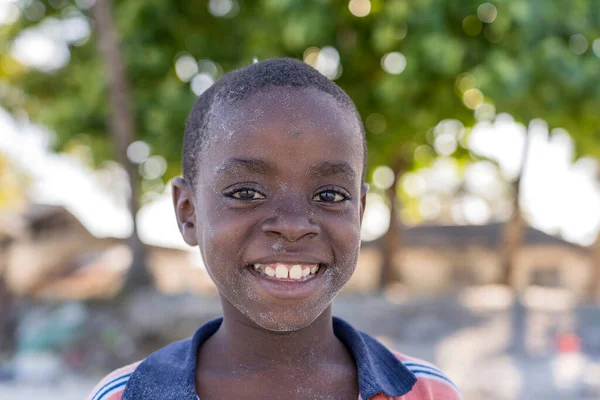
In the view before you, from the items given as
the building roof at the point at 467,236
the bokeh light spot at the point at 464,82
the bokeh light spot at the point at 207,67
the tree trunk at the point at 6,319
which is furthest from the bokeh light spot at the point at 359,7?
the building roof at the point at 467,236

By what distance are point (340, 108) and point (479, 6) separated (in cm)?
615

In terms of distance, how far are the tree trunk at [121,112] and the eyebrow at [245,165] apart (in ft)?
25.0

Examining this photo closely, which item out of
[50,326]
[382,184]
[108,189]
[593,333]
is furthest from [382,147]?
[108,189]

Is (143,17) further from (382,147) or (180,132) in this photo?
(382,147)

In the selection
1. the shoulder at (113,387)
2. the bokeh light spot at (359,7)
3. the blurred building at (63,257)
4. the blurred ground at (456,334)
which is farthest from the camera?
the blurred building at (63,257)

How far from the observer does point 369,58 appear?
873 centimetres

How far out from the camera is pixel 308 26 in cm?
687

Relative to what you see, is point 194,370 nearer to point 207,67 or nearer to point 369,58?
point 369,58

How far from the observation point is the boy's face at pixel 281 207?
137 cm

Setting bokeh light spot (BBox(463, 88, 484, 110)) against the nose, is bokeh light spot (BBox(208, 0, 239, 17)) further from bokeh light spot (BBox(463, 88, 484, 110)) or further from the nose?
the nose

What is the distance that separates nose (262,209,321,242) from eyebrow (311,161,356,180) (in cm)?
10

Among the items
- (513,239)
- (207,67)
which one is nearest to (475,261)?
(513,239)

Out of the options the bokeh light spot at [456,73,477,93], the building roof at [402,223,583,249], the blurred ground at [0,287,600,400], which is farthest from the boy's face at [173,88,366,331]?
the building roof at [402,223,583,249]

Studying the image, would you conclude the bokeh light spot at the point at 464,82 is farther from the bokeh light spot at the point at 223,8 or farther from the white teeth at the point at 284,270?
the white teeth at the point at 284,270
